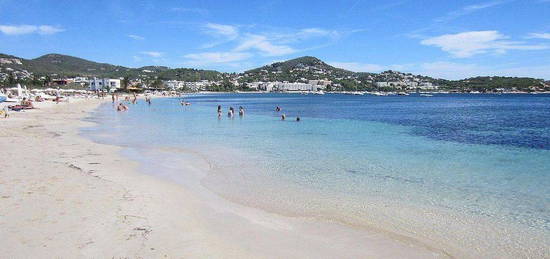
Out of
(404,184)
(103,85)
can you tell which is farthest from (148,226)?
(103,85)

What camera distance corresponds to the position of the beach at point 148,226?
7.18 m

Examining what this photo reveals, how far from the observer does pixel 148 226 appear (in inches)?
329

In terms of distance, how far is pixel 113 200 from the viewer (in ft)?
33.1

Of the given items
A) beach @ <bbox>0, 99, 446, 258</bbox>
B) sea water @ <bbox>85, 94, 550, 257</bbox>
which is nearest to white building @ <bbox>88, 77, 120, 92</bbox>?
sea water @ <bbox>85, 94, 550, 257</bbox>

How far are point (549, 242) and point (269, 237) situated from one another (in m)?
5.54

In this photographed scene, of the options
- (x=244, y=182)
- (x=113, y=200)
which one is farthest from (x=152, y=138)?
(x=113, y=200)

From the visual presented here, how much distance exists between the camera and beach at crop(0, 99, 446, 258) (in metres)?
7.18

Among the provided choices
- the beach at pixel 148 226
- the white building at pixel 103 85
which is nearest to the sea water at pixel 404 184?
the beach at pixel 148 226

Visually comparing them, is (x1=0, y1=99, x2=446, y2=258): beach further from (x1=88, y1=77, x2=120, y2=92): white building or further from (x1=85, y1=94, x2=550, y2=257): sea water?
(x1=88, y1=77, x2=120, y2=92): white building

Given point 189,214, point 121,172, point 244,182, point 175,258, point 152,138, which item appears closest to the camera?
point 175,258

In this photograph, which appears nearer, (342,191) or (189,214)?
(189,214)

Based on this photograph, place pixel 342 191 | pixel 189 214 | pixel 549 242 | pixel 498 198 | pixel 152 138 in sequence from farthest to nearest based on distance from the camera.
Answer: pixel 152 138 < pixel 342 191 < pixel 498 198 < pixel 189 214 < pixel 549 242

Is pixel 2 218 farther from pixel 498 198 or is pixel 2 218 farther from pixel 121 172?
pixel 498 198

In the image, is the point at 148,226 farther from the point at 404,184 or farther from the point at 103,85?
the point at 103,85
